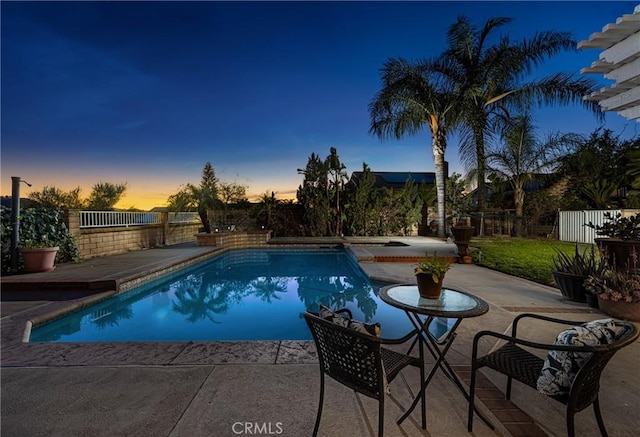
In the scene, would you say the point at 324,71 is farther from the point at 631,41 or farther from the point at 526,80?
the point at 631,41

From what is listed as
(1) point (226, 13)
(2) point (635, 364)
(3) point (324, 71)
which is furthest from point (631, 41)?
(3) point (324, 71)

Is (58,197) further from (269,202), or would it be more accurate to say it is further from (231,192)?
(269,202)

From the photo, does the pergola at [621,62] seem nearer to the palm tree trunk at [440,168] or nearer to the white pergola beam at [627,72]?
the white pergola beam at [627,72]

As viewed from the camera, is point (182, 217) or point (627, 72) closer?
point (627, 72)

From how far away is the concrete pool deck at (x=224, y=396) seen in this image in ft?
5.97

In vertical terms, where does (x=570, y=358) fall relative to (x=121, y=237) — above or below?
below

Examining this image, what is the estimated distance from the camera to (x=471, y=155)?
487 inches

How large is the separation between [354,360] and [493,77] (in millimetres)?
13285

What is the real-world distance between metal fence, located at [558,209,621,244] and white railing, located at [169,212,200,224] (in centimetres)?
1554

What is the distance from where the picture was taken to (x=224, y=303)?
5777mm

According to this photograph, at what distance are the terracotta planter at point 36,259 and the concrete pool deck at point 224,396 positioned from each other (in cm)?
359

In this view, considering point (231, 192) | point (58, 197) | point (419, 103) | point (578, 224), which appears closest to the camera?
point (578, 224)

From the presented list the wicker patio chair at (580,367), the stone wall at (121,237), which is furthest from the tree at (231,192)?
the wicker patio chair at (580,367)

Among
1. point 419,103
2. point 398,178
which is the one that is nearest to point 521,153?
point 419,103
